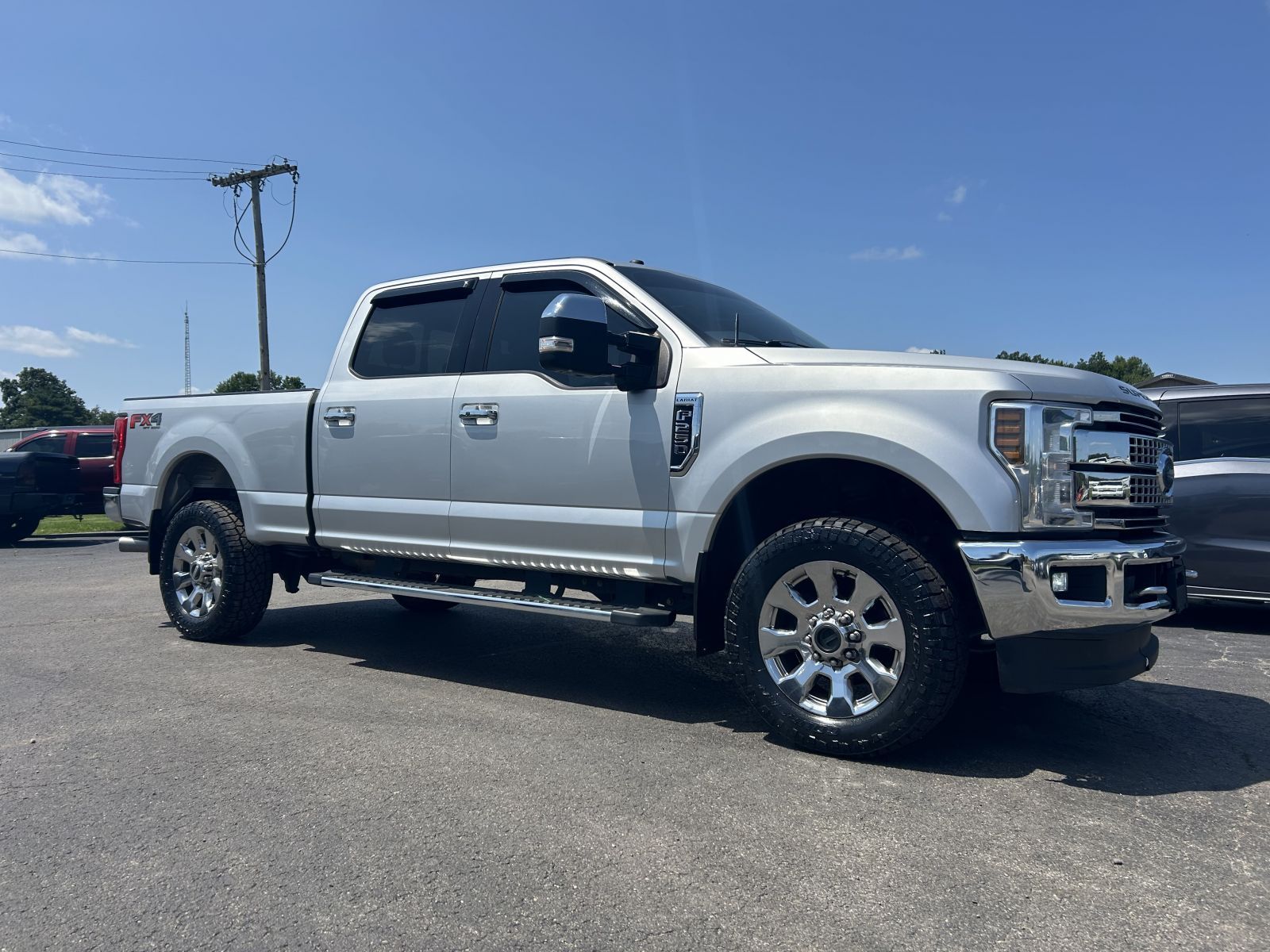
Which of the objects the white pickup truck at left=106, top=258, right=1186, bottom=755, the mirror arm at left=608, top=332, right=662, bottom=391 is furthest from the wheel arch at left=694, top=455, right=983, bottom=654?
the mirror arm at left=608, top=332, right=662, bottom=391

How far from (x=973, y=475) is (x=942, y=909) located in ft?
5.18

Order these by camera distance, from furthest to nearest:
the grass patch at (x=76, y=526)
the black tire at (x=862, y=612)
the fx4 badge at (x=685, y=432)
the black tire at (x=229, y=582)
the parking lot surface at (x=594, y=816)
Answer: the grass patch at (x=76, y=526)
the black tire at (x=229, y=582)
the fx4 badge at (x=685, y=432)
the black tire at (x=862, y=612)
the parking lot surface at (x=594, y=816)

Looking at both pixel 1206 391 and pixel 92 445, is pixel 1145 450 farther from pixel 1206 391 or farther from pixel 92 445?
pixel 92 445

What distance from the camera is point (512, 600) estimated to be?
472 centimetres

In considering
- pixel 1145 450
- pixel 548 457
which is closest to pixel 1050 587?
pixel 1145 450

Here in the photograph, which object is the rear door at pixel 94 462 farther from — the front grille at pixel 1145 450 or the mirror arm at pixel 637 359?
the front grille at pixel 1145 450

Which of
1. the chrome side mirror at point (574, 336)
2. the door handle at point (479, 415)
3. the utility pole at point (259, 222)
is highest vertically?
the utility pole at point (259, 222)

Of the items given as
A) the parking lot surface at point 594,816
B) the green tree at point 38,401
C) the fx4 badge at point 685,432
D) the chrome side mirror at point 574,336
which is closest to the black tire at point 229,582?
the parking lot surface at point 594,816

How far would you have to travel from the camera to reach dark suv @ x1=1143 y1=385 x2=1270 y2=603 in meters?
6.54

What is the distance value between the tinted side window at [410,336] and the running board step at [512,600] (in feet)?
3.93

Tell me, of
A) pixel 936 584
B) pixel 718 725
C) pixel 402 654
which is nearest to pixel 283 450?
pixel 402 654

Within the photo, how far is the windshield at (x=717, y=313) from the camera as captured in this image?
453cm

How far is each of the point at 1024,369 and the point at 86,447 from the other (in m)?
17.8

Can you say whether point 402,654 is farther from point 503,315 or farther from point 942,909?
point 942,909
